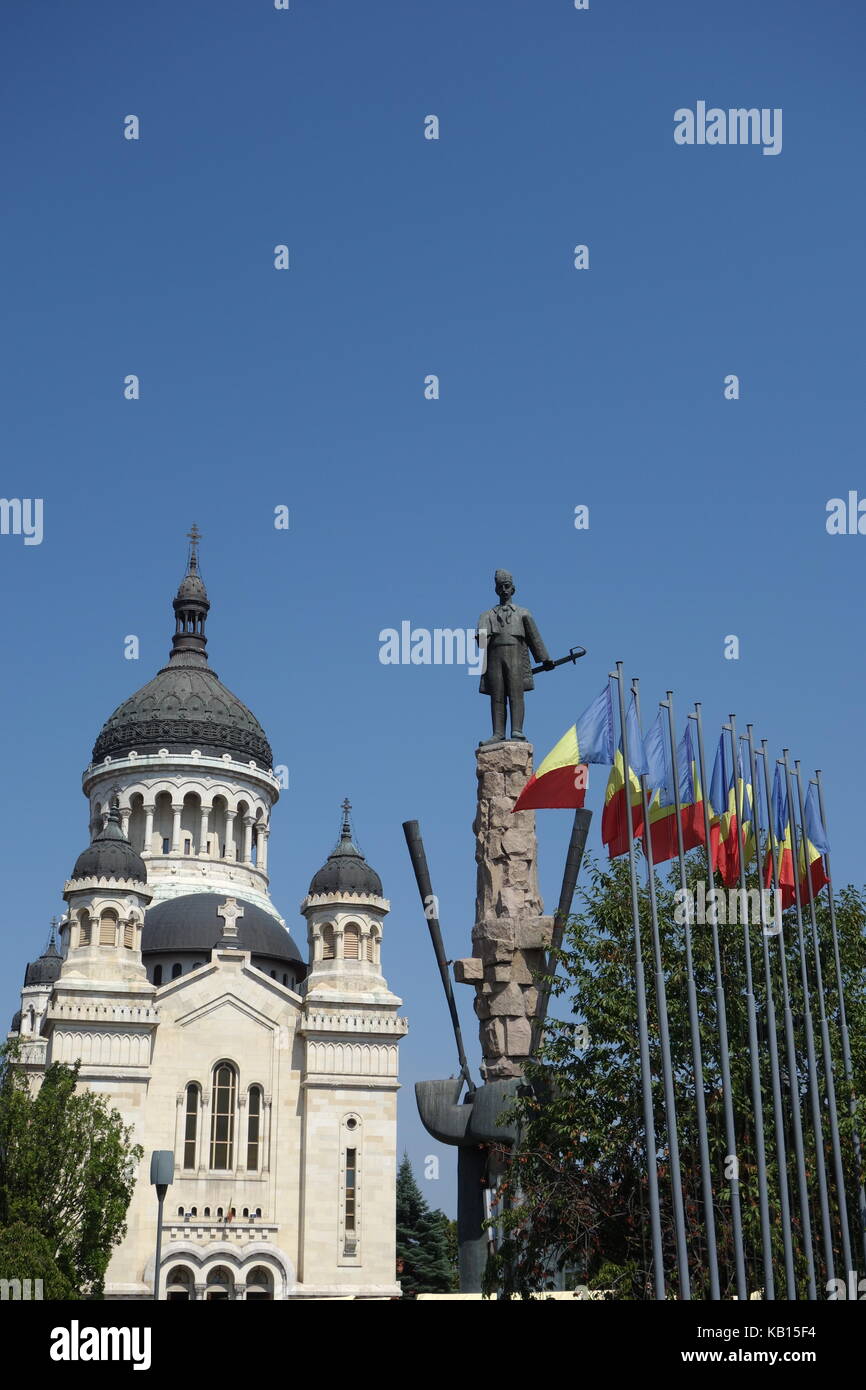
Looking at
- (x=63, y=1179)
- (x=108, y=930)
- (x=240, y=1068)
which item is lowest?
(x=63, y=1179)

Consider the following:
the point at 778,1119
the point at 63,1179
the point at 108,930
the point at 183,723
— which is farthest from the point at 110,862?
the point at 778,1119

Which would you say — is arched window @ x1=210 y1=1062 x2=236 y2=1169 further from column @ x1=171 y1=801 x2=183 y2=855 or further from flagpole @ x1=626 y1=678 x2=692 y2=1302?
flagpole @ x1=626 y1=678 x2=692 y2=1302

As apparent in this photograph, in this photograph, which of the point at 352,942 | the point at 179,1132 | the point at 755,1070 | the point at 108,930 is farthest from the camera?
the point at 352,942

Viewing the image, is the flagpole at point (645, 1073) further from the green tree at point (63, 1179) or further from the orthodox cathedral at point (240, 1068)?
the orthodox cathedral at point (240, 1068)

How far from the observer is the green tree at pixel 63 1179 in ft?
135

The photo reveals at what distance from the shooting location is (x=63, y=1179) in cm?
4219

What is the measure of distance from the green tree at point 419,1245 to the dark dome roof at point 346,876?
1381cm

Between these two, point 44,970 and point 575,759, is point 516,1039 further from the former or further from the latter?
point 44,970

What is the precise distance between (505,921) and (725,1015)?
3.91 m

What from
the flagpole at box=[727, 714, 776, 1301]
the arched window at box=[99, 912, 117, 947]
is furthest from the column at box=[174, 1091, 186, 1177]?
the flagpole at box=[727, 714, 776, 1301]

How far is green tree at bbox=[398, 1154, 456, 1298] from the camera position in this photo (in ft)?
207

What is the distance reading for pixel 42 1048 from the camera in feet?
249
